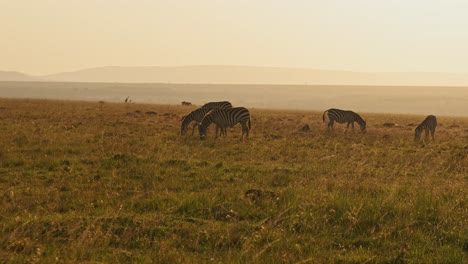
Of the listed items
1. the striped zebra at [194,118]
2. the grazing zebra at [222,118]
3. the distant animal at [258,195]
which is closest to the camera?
the distant animal at [258,195]

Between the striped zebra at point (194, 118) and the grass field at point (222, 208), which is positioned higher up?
the striped zebra at point (194, 118)

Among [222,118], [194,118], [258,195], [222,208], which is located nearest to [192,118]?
[194,118]

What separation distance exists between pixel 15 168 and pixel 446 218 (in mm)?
10620

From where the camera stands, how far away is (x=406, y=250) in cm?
592

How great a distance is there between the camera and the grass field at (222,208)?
585cm

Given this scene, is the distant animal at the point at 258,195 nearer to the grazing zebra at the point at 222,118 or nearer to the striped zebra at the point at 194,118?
the grazing zebra at the point at 222,118

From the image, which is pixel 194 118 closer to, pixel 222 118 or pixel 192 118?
pixel 192 118

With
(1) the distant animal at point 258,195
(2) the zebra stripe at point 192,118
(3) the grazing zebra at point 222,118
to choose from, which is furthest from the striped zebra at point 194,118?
(1) the distant animal at point 258,195

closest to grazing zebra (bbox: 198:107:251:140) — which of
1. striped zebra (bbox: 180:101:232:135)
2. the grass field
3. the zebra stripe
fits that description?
Answer: striped zebra (bbox: 180:101:232:135)

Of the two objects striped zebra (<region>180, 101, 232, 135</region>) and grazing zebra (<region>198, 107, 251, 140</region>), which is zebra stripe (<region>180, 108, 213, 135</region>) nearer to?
striped zebra (<region>180, 101, 232, 135</region>)

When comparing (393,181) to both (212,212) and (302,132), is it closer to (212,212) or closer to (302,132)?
(212,212)

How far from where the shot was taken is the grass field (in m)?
5.85

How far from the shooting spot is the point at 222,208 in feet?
25.3

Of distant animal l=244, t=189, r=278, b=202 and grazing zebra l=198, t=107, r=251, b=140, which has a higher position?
grazing zebra l=198, t=107, r=251, b=140
